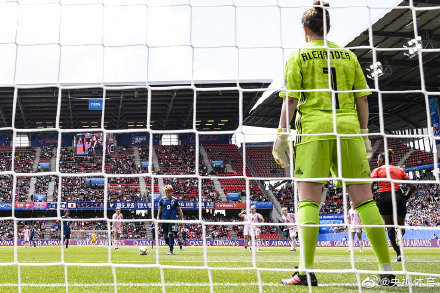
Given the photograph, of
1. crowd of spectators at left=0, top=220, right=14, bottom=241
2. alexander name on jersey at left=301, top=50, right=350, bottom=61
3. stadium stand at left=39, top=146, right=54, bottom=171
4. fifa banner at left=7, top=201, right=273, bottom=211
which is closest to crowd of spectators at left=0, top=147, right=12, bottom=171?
stadium stand at left=39, top=146, right=54, bottom=171

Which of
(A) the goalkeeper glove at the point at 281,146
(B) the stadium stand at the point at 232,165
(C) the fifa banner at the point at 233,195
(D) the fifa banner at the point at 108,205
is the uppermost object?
(B) the stadium stand at the point at 232,165

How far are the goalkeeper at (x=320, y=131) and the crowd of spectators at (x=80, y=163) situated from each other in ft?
75.8

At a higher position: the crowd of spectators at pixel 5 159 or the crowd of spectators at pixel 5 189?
the crowd of spectators at pixel 5 159

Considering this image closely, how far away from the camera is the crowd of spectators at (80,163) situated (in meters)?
25.5

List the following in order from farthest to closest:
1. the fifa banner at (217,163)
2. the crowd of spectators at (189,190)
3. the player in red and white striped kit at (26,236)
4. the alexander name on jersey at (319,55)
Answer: the fifa banner at (217,163), the crowd of spectators at (189,190), the player in red and white striped kit at (26,236), the alexander name on jersey at (319,55)

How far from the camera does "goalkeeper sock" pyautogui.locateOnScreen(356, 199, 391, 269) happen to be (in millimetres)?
2881

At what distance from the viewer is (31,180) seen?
79.3 ft

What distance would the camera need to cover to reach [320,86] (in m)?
2.96

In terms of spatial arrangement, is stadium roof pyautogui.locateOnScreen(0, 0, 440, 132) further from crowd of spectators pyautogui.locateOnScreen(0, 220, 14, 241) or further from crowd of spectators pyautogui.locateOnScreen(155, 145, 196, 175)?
crowd of spectators pyautogui.locateOnScreen(155, 145, 196, 175)

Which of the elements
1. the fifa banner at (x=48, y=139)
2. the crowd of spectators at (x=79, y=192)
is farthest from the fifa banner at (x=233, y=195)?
the fifa banner at (x=48, y=139)

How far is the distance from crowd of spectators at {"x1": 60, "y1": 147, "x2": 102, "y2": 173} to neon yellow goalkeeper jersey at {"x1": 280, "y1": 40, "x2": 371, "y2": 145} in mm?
23097

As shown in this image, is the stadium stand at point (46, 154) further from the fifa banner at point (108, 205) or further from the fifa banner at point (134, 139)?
the fifa banner at point (108, 205)

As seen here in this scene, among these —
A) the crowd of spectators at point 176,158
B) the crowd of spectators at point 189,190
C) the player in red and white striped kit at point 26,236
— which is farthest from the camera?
the crowd of spectators at point 176,158

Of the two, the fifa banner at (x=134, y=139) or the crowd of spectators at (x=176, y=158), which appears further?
the fifa banner at (x=134, y=139)
